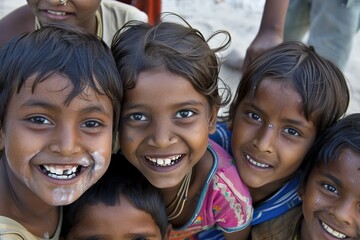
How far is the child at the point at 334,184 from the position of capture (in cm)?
159

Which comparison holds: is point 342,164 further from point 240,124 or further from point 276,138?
point 240,124

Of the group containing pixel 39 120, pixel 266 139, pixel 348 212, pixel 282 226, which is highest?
pixel 39 120

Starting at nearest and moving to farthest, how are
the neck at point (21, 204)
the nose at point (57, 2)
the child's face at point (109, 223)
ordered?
the neck at point (21, 204) < the child's face at point (109, 223) < the nose at point (57, 2)

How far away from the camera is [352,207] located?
159 centimetres

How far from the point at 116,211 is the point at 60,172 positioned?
29cm

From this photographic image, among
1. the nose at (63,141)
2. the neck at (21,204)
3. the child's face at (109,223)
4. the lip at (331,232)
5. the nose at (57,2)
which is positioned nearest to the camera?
the nose at (63,141)

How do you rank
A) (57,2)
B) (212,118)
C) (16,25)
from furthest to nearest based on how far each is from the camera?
(16,25) < (57,2) < (212,118)

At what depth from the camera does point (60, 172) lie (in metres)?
1.33

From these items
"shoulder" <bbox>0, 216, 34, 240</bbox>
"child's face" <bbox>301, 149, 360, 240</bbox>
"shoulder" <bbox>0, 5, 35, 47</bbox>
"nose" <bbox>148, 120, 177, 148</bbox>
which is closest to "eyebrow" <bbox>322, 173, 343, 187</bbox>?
"child's face" <bbox>301, 149, 360, 240</bbox>

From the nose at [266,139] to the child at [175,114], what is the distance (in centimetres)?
14

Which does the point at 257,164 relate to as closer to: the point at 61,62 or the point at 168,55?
the point at 168,55

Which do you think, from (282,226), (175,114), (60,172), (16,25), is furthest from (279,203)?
(16,25)

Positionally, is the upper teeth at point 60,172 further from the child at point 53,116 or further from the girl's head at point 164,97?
the girl's head at point 164,97

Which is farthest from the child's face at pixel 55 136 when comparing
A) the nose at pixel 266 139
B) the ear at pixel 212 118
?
the nose at pixel 266 139
